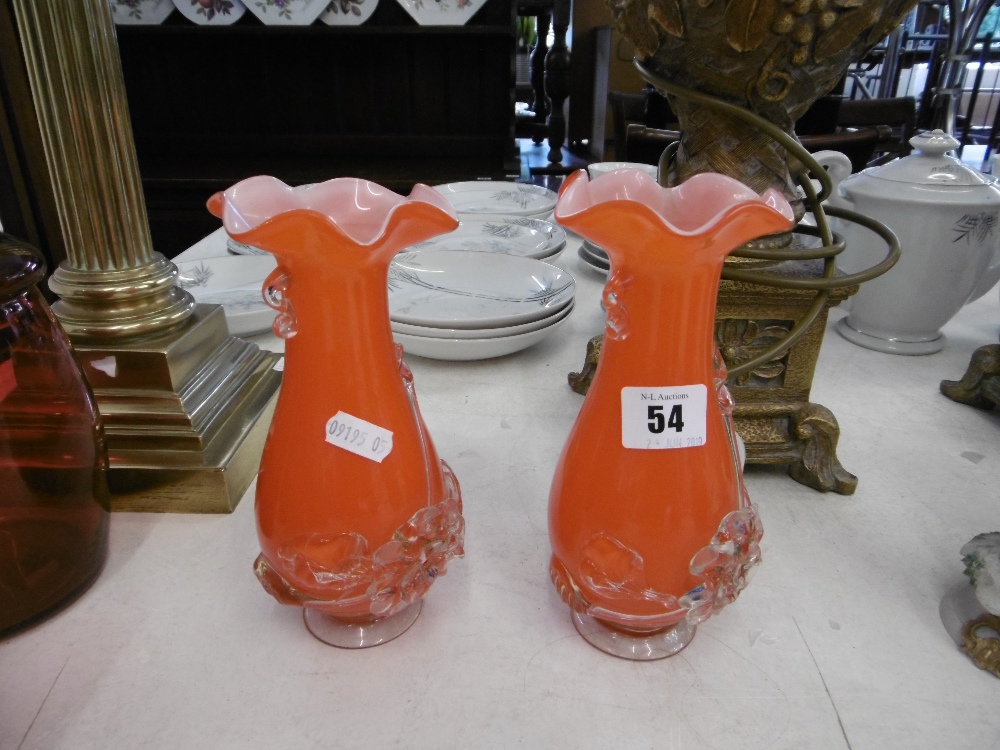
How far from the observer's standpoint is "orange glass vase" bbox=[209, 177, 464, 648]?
313mm

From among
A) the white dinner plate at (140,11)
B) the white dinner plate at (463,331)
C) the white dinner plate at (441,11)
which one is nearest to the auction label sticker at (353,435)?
the white dinner plate at (463,331)

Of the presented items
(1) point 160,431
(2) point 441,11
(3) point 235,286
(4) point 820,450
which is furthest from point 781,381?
(2) point 441,11

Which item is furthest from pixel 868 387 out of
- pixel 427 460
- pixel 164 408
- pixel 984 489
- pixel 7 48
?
pixel 7 48

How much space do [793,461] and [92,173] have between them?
1.80ft

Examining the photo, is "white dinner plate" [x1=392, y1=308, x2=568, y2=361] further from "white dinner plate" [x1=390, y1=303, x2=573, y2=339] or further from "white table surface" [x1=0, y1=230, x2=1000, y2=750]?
"white table surface" [x1=0, y1=230, x2=1000, y2=750]

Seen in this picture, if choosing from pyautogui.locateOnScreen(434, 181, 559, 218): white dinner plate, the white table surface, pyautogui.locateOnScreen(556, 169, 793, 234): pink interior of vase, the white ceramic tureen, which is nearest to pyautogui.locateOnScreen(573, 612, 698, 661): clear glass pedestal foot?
the white table surface

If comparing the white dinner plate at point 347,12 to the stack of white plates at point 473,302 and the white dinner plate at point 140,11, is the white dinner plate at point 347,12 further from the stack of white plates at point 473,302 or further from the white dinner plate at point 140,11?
the stack of white plates at point 473,302

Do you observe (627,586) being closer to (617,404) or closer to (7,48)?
(617,404)

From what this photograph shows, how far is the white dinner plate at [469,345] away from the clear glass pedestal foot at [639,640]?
1.11 ft

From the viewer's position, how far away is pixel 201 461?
487mm

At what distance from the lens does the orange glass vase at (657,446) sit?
31cm

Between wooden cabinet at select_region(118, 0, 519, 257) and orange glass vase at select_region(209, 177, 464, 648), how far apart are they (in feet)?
4.82

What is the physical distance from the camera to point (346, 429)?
331mm

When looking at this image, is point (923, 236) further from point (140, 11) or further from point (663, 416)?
point (140, 11)
